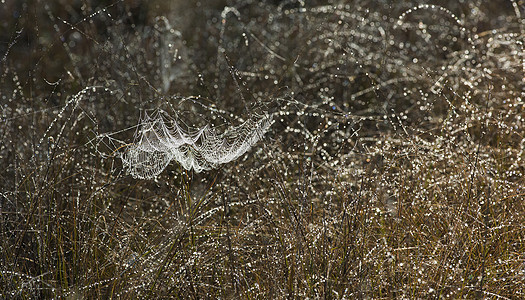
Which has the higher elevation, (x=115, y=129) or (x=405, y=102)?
(x=115, y=129)

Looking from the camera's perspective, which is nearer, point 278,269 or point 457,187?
point 278,269

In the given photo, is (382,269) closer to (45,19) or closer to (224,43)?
(224,43)

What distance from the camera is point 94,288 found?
1777 millimetres

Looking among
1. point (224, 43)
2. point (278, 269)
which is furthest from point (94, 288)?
point (224, 43)

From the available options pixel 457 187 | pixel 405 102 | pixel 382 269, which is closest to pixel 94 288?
pixel 382 269

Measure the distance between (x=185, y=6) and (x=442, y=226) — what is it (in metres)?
4.79

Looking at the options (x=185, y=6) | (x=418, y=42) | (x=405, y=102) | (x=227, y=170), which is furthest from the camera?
(x=185, y=6)

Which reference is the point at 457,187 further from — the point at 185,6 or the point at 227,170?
the point at 185,6

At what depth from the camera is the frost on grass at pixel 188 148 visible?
215 centimetres

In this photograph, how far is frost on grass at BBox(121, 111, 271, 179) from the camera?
7.06ft

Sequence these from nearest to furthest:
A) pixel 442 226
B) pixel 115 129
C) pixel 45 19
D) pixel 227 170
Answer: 1. pixel 442 226
2. pixel 227 170
3. pixel 115 129
4. pixel 45 19

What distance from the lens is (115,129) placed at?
114 inches

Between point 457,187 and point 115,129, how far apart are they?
1.70 m

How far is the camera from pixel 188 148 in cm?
224
